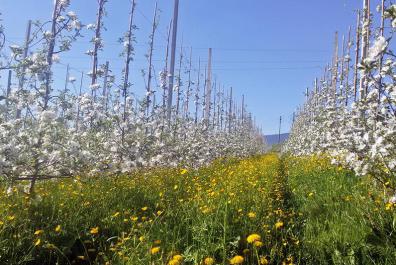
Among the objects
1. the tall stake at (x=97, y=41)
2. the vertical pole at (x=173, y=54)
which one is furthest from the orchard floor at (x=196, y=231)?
A: the vertical pole at (x=173, y=54)

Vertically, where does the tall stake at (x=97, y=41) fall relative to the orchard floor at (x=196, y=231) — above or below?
above

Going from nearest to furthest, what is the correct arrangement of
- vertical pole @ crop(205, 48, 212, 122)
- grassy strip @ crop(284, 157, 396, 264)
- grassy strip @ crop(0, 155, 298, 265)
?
grassy strip @ crop(0, 155, 298, 265) < grassy strip @ crop(284, 157, 396, 264) < vertical pole @ crop(205, 48, 212, 122)

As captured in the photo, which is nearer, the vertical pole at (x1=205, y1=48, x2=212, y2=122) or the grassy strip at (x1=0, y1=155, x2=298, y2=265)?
the grassy strip at (x1=0, y1=155, x2=298, y2=265)

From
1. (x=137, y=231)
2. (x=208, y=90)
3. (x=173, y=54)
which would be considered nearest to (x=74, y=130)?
(x=137, y=231)

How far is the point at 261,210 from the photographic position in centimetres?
471

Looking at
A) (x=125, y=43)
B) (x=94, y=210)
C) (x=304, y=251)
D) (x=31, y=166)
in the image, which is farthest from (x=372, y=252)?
(x=125, y=43)

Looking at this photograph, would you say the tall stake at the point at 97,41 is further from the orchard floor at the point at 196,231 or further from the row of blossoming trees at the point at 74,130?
the orchard floor at the point at 196,231

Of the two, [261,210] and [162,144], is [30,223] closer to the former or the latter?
[261,210]

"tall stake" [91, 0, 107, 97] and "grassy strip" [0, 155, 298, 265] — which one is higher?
"tall stake" [91, 0, 107, 97]

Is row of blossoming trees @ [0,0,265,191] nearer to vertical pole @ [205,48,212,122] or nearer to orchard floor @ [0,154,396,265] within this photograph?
orchard floor @ [0,154,396,265]

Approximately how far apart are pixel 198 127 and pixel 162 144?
618cm

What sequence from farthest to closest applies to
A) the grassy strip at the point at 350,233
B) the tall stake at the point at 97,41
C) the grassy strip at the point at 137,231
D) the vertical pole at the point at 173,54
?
the vertical pole at the point at 173,54 < the tall stake at the point at 97,41 < the grassy strip at the point at 350,233 < the grassy strip at the point at 137,231

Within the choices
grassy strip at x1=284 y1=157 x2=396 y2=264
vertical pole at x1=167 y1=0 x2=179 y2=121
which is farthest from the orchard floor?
vertical pole at x1=167 y1=0 x2=179 y2=121

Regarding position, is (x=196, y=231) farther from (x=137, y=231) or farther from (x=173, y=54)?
(x=173, y=54)
